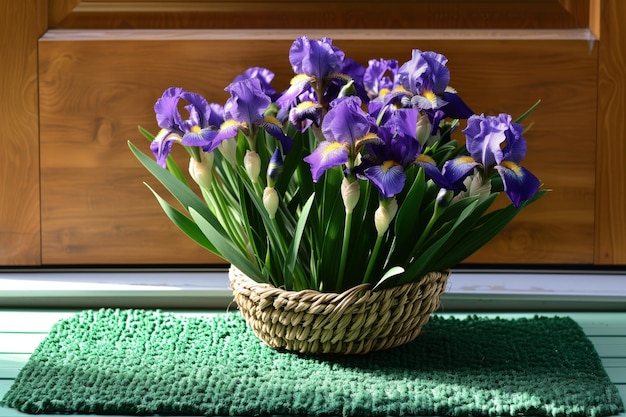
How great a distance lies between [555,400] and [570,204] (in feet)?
1.85

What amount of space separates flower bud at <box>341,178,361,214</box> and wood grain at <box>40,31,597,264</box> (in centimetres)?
49

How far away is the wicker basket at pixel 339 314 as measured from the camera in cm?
129

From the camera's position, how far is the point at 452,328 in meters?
1.51

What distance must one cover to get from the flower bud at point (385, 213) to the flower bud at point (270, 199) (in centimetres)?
14

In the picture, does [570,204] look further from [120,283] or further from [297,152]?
[120,283]

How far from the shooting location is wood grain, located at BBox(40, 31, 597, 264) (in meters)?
1.66

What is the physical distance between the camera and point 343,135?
47.6 inches

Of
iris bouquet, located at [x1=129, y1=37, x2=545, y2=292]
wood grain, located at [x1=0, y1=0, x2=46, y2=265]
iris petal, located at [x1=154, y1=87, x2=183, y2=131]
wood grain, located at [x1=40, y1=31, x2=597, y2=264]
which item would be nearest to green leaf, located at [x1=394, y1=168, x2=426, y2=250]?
iris bouquet, located at [x1=129, y1=37, x2=545, y2=292]

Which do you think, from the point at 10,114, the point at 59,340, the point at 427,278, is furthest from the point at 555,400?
the point at 10,114

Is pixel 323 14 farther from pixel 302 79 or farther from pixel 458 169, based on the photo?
pixel 458 169

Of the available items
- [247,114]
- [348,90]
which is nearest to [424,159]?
[348,90]

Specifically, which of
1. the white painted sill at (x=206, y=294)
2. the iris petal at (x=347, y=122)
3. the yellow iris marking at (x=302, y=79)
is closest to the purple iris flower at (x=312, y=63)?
the yellow iris marking at (x=302, y=79)

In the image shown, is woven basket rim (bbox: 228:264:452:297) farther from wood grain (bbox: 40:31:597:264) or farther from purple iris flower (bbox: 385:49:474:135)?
wood grain (bbox: 40:31:597:264)

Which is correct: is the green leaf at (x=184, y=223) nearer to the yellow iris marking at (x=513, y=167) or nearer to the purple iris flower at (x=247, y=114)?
the purple iris flower at (x=247, y=114)
